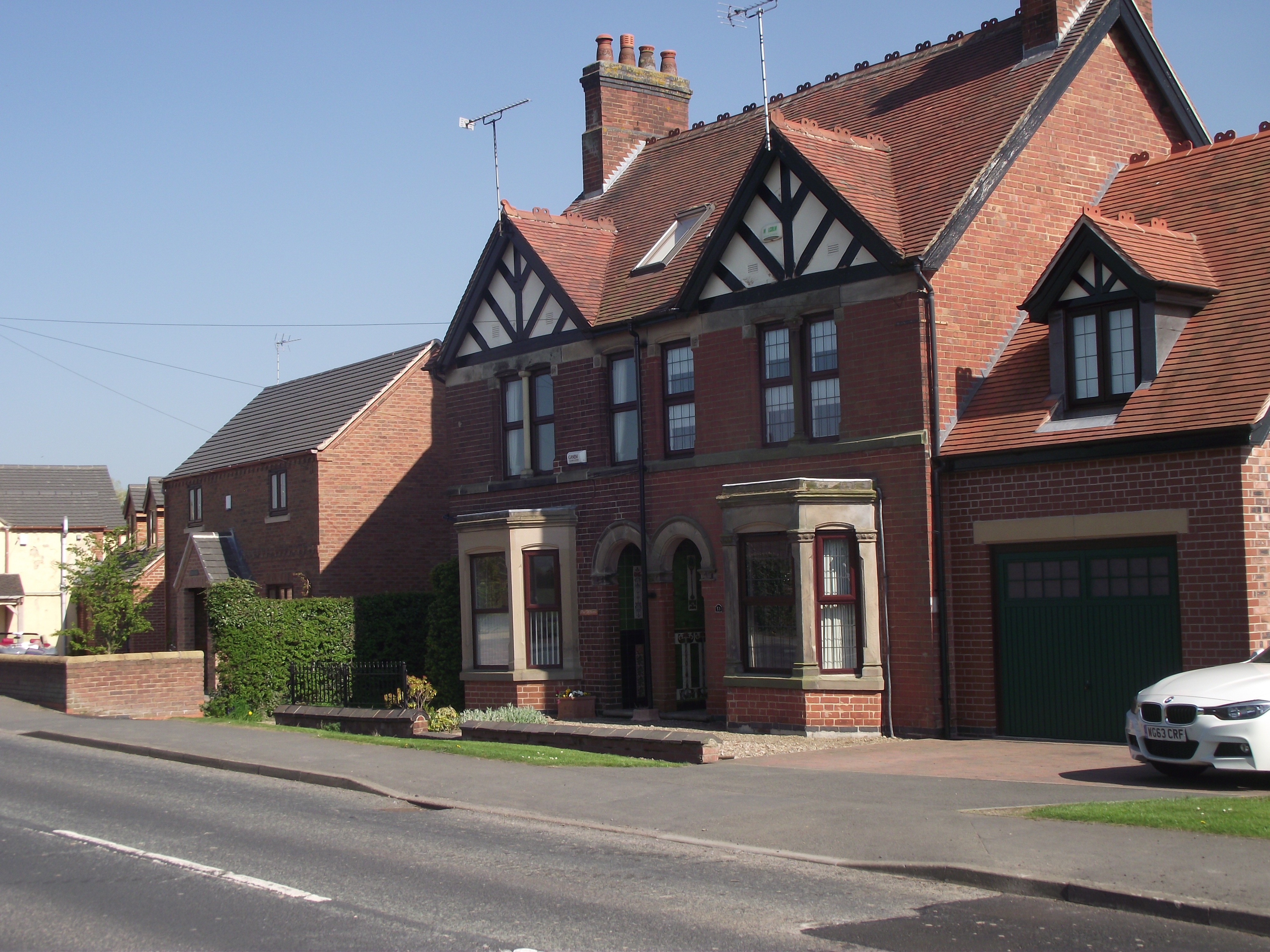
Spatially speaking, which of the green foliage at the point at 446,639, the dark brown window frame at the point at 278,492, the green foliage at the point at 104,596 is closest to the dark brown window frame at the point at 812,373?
the green foliage at the point at 446,639

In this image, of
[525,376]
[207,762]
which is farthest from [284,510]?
[207,762]

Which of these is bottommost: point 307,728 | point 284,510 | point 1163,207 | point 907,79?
point 307,728

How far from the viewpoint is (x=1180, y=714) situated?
12023mm

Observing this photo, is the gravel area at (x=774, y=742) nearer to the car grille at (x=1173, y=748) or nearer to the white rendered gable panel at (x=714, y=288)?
the car grille at (x=1173, y=748)

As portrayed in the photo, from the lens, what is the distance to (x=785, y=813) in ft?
38.6

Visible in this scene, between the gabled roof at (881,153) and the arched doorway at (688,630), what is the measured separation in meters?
4.19

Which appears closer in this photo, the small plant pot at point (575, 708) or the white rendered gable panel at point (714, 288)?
the white rendered gable panel at point (714, 288)

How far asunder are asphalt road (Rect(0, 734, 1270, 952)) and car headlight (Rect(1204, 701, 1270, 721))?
4171mm

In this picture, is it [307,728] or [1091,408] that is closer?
[1091,408]

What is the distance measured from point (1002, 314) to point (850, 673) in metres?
5.55

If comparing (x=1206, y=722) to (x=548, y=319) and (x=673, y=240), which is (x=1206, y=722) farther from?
(x=548, y=319)

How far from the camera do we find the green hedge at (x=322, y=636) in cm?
2533

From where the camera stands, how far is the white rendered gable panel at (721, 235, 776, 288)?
788 inches

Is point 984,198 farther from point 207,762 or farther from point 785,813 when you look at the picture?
point 207,762
